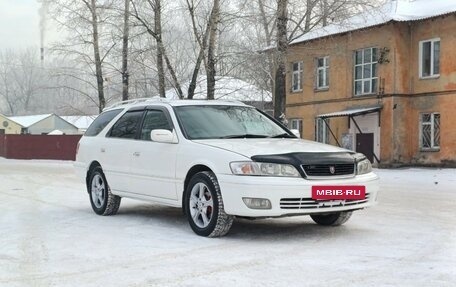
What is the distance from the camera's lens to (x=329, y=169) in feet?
22.0

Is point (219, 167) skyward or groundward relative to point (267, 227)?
skyward

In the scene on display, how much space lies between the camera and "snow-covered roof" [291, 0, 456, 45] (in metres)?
24.2

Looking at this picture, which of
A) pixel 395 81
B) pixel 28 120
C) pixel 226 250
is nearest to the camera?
pixel 226 250

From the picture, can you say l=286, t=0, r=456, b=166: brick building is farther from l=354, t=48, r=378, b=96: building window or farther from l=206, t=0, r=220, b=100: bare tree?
l=206, t=0, r=220, b=100: bare tree

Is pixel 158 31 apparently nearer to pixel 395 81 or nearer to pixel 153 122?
pixel 395 81

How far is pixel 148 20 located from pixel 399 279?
894 inches

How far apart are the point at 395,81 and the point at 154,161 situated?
1999 cm

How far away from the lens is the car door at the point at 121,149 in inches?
333

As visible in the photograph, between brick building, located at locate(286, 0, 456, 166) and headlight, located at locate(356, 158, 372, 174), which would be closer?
headlight, located at locate(356, 158, 372, 174)

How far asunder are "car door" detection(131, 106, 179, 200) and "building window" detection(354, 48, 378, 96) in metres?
20.1

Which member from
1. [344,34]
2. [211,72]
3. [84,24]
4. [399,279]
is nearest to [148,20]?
[211,72]

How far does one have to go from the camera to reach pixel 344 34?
2752 centimetres

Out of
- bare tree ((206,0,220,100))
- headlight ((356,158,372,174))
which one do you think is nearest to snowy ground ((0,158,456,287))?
headlight ((356,158,372,174))

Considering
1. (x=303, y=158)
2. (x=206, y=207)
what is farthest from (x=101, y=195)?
(x=303, y=158)
